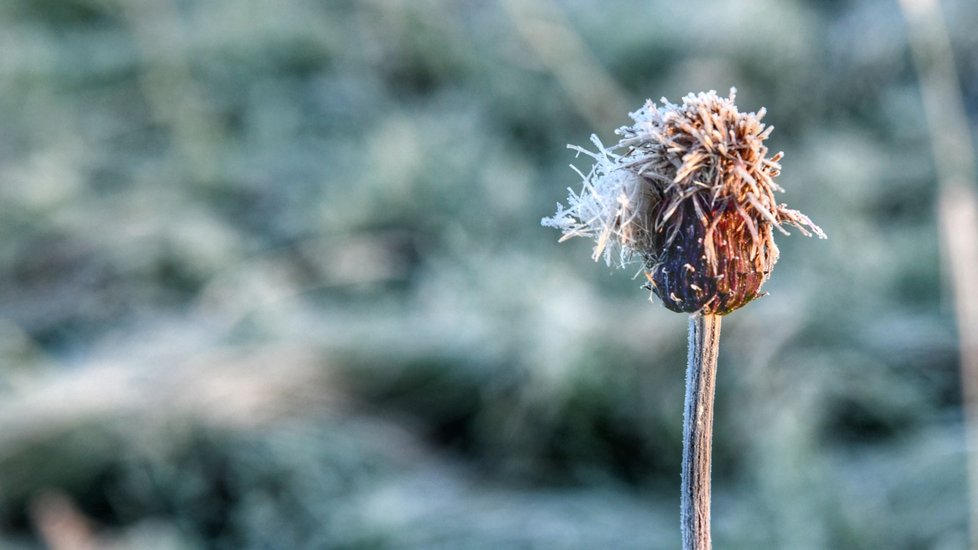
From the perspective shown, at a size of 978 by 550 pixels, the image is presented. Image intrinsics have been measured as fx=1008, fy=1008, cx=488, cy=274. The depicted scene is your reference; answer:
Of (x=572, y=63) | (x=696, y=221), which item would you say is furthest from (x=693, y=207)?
(x=572, y=63)

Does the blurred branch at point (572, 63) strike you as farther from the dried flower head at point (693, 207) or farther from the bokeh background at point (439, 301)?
the dried flower head at point (693, 207)

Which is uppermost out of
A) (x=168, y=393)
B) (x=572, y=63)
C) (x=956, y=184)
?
(x=572, y=63)

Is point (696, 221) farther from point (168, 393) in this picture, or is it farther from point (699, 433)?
point (168, 393)

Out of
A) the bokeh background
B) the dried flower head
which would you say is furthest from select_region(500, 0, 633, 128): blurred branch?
the dried flower head

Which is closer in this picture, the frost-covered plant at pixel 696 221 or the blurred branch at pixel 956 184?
the frost-covered plant at pixel 696 221

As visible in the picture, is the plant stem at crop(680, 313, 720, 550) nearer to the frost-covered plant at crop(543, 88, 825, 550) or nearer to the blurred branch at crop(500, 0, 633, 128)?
the frost-covered plant at crop(543, 88, 825, 550)

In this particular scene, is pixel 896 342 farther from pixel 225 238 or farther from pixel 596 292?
pixel 225 238

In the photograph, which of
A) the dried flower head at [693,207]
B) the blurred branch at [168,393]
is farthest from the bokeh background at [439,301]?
the dried flower head at [693,207]
